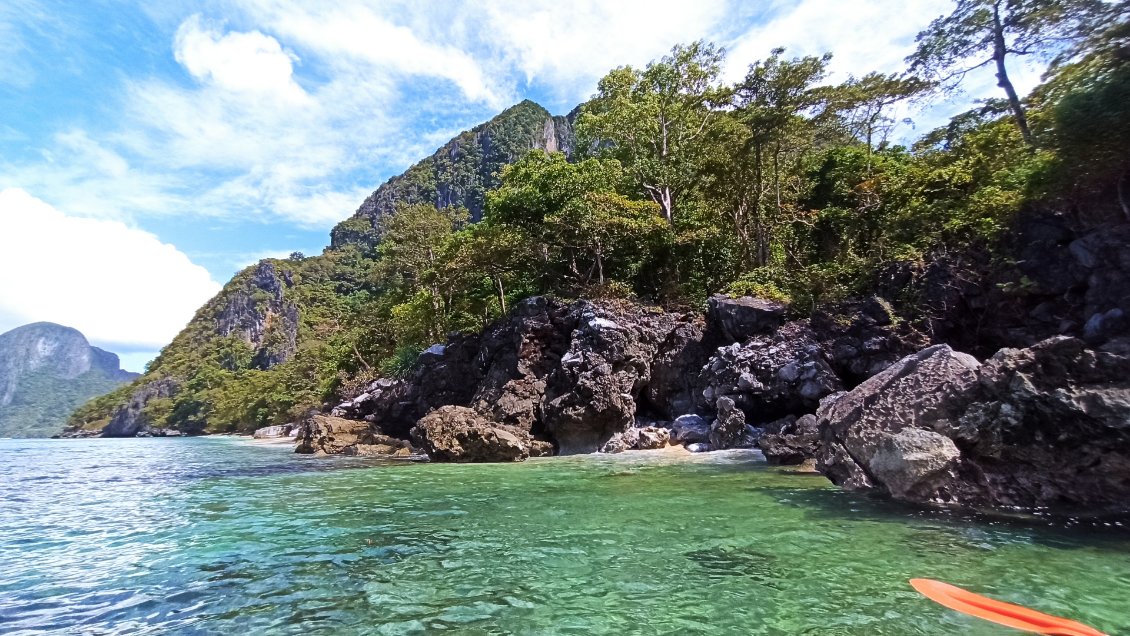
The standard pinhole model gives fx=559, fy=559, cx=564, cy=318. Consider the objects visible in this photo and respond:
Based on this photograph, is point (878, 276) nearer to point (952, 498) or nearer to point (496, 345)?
point (952, 498)

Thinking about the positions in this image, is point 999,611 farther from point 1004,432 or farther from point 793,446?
point 793,446

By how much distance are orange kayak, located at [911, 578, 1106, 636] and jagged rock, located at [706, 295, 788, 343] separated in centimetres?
1482

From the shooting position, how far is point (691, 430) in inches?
737

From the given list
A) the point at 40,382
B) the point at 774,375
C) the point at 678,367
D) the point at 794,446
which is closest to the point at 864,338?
the point at 774,375

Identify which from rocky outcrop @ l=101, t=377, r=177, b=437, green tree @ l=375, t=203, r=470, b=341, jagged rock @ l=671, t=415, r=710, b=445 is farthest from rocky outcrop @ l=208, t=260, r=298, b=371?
jagged rock @ l=671, t=415, r=710, b=445

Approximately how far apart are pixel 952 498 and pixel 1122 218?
27.9 ft

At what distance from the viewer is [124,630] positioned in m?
4.57

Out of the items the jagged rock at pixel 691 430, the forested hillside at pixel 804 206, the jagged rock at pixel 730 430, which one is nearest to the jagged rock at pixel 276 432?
the forested hillside at pixel 804 206

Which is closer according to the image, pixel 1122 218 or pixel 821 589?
pixel 821 589

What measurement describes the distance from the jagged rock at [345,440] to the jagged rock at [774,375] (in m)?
12.1

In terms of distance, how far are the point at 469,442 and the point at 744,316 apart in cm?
1035

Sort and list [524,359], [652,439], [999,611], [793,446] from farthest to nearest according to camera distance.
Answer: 1. [524,359]
2. [652,439]
3. [793,446]
4. [999,611]

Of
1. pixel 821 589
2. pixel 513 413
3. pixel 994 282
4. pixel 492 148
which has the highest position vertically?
pixel 492 148

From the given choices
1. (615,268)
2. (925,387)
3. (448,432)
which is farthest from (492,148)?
(925,387)
